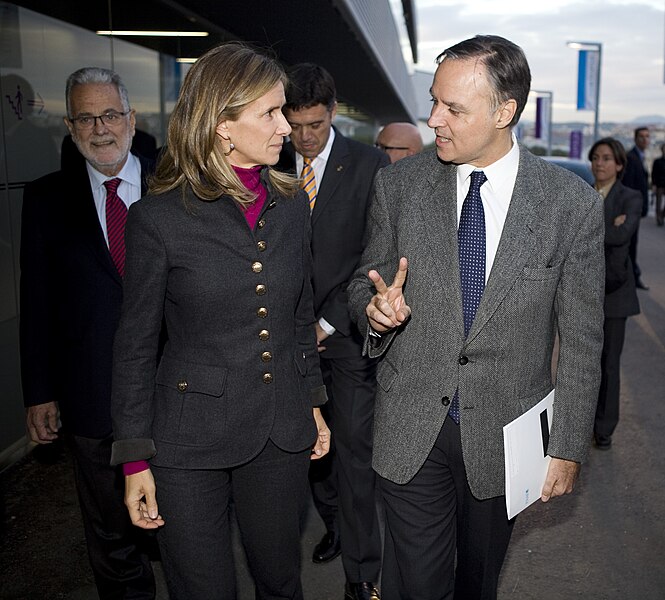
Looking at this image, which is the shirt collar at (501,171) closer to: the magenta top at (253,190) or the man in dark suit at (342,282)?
the magenta top at (253,190)

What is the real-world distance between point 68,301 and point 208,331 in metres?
1.16

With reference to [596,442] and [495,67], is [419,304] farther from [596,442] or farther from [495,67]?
[596,442]

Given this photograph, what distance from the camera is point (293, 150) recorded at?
4.58 metres

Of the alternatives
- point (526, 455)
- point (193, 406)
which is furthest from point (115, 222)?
point (526, 455)

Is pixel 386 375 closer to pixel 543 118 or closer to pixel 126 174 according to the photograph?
pixel 126 174

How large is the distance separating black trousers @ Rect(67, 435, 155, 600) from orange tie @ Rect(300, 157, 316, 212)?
1.49 metres

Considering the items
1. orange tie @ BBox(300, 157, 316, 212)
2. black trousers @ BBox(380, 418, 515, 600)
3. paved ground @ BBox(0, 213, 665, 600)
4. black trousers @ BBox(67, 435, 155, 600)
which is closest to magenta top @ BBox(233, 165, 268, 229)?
black trousers @ BBox(380, 418, 515, 600)

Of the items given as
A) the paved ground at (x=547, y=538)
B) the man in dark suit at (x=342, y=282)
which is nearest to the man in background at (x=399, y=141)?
the man in dark suit at (x=342, y=282)

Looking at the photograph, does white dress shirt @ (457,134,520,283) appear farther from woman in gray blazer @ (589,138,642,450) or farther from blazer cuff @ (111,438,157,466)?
woman in gray blazer @ (589,138,642,450)

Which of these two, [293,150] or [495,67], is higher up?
[495,67]

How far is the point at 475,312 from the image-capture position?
2924 millimetres

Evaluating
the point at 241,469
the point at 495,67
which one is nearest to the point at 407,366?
the point at 241,469

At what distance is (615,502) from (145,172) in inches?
137

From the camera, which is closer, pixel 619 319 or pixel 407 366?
pixel 407 366
